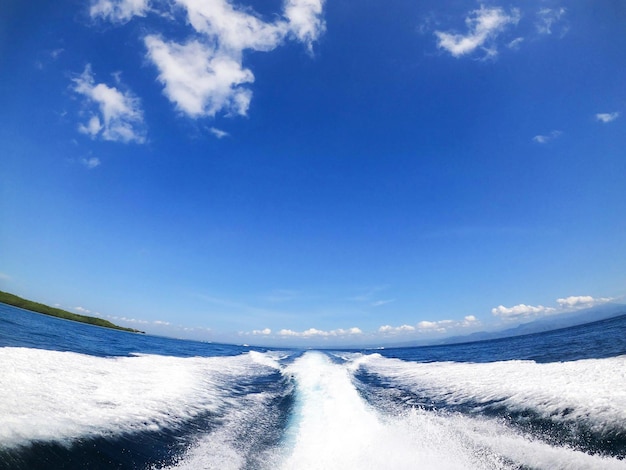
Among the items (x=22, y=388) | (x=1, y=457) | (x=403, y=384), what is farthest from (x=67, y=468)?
(x=403, y=384)

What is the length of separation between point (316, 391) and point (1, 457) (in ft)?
34.8

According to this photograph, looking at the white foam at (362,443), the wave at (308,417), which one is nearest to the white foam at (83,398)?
the wave at (308,417)

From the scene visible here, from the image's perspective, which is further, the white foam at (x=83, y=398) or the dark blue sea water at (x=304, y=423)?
the white foam at (x=83, y=398)

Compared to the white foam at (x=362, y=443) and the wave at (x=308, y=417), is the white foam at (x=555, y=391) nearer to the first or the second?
the wave at (x=308, y=417)

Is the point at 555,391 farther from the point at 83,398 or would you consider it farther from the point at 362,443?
the point at 83,398

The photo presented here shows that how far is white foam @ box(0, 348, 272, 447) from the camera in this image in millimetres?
5789

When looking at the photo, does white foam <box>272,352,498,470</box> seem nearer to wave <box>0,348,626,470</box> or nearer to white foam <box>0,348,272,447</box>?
wave <box>0,348,626,470</box>

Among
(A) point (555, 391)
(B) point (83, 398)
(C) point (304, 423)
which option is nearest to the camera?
(B) point (83, 398)

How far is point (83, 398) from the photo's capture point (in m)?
7.80

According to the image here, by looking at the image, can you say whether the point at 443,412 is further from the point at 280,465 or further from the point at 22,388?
the point at 22,388

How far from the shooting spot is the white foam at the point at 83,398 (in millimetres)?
5789

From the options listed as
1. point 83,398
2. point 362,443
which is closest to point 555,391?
point 362,443

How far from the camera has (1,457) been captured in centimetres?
450

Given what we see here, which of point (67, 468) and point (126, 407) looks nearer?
point (67, 468)
